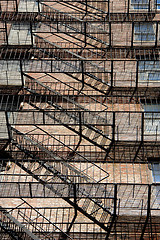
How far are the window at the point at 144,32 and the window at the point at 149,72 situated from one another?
4026 mm

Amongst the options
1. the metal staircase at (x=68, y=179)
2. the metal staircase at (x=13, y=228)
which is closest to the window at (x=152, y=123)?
the metal staircase at (x=68, y=179)

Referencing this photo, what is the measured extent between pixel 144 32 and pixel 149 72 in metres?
5.10

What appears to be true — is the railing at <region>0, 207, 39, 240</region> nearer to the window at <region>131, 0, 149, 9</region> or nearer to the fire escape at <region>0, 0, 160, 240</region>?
the fire escape at <region>0, 0, 160, 240</region>

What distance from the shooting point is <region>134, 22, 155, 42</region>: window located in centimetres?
4250

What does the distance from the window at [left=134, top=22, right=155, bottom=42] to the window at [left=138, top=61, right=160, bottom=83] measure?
4026mm

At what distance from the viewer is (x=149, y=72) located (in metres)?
38.6

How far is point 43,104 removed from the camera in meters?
37.7

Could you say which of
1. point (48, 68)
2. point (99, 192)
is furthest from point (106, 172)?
point (48, 68)

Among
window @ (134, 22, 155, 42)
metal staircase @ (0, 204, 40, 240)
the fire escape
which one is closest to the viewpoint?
metal staircase @ (0, 204, 40, 240)

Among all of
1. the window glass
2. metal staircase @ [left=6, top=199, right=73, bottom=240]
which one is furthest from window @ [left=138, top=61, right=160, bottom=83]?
metal staircase @ [left=6, top=199, right=73, bottom=240]

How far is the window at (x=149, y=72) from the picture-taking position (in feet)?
127

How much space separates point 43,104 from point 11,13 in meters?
10.7

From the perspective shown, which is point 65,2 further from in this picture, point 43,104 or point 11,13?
point 43,104

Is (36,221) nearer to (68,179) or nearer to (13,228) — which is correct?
(13,228)
